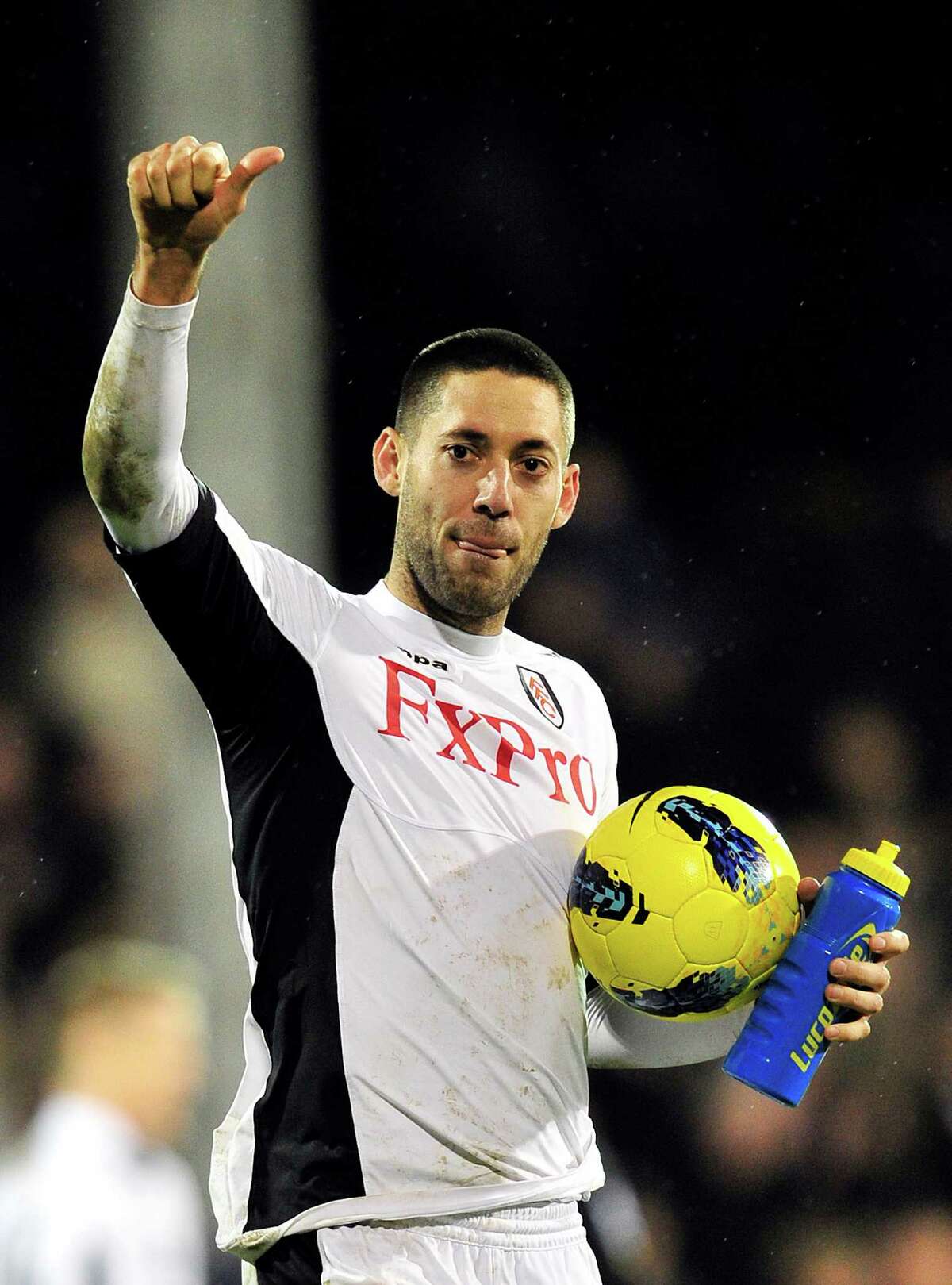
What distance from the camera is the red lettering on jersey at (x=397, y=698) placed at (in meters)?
2.01

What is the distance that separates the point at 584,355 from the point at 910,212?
1.29 meters

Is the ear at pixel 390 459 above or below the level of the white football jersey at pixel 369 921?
above

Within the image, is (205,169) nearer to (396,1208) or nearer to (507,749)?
(507,749)

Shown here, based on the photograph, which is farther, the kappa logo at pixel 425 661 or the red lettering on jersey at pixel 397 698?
the kappa logo at pixel 425 661

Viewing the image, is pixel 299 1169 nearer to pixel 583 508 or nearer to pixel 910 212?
pixel 583 508

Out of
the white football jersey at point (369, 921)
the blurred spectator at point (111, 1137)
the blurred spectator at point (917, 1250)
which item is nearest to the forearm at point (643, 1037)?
the white football jersey at point (369, 921)

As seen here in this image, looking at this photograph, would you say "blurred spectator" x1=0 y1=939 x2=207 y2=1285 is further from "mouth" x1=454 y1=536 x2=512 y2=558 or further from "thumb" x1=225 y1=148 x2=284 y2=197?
"thumb" x1=225 y1=148 x2=284 y2=197

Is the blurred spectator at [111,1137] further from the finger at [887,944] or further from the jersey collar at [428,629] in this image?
the finger at [887,944]

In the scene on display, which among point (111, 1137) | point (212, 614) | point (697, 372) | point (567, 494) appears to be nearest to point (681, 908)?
point (212, 614)

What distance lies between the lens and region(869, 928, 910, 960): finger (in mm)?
1913

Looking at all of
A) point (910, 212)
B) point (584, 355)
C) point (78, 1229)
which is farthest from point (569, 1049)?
point (910, 212)

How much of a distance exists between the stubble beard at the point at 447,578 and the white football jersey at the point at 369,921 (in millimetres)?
136

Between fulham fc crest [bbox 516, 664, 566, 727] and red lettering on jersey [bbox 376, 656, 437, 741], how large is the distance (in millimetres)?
191

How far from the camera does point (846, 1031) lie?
6.30ft
